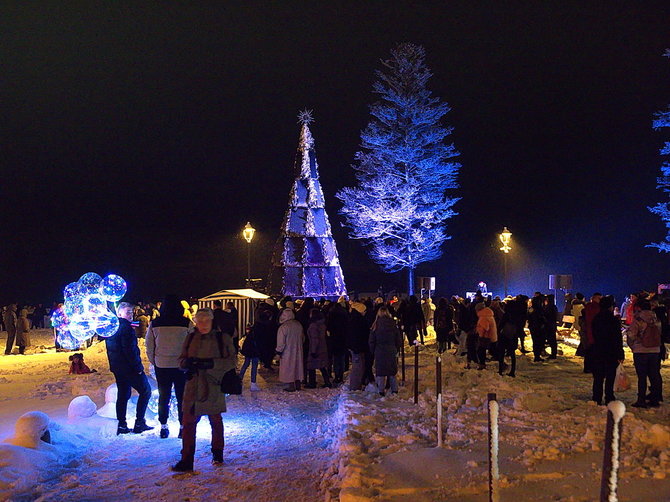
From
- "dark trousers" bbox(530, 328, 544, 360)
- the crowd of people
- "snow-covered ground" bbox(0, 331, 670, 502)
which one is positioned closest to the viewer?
"snow-covered ground" bbox(0, 331, 670, 502)

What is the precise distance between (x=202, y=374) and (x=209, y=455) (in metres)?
1.29

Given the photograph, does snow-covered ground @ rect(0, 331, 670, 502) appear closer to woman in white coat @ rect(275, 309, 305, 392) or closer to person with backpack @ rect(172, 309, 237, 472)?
person with backpack @ rect(172, 309, 237, 472)

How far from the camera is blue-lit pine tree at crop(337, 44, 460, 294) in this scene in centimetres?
3500

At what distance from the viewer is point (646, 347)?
33.1 ft

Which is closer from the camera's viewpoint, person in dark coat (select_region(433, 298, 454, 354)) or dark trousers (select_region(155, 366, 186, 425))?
dark trousers (select_region(155, 366, 186, 425))

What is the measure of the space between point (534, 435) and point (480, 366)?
262 inches

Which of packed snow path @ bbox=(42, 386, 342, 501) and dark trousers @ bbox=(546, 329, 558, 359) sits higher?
dark trousers @ bbox=(546, 329, 558, 359)

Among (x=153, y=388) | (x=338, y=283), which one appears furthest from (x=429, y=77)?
(x=153, y=388)

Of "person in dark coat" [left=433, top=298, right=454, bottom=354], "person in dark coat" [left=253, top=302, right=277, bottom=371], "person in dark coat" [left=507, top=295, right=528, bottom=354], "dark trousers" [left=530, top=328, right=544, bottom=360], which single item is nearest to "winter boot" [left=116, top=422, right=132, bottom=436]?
"person in dark coat" [left=253, top=302, right=277, bottom=371]

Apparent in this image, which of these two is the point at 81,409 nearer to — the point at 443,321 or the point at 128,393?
the point at 128,393

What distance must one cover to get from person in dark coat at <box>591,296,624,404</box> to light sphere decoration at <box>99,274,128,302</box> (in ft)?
30.6

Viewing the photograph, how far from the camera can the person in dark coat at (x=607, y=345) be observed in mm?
9961

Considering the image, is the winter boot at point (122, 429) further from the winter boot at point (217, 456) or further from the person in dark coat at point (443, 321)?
the person in dark coat at point (443, 321)

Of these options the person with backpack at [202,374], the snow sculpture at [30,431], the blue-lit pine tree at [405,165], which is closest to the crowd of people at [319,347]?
the person with backpack at [202,374]
